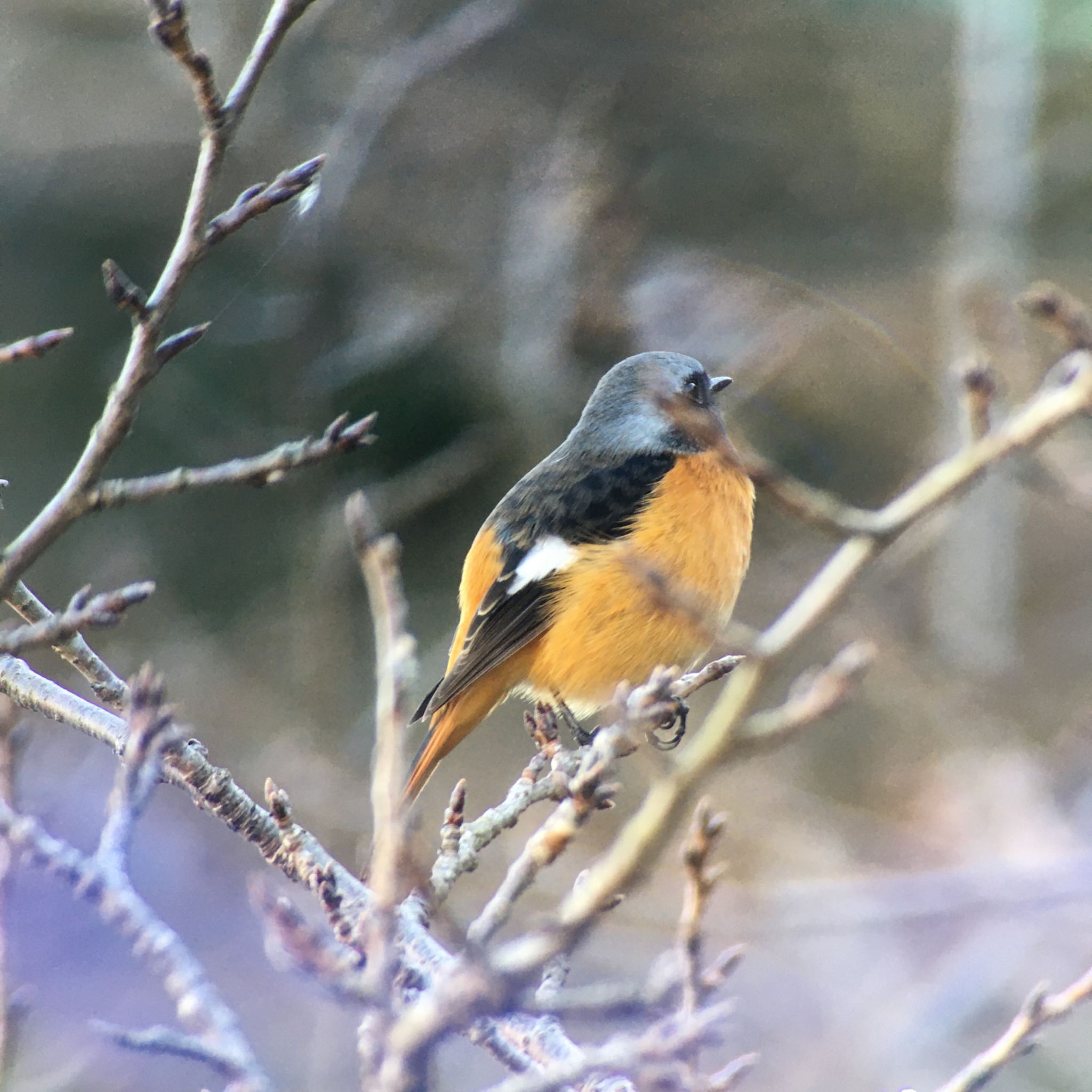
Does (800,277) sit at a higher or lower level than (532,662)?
higher

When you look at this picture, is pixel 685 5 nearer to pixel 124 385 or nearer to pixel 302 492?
pixel 302 492

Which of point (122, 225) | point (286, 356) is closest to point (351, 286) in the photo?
point (286, 356)

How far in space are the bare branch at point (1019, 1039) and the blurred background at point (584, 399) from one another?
2.31 m

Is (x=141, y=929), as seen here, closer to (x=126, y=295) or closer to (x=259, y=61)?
(x=126, y=295)

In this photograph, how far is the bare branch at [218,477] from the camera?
1.46 m

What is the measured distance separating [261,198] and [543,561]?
6.43ft

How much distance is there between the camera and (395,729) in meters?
0.95

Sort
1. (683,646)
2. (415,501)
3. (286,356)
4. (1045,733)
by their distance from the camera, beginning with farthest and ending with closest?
(1045,733), (286,356), (415,501), (683,646)

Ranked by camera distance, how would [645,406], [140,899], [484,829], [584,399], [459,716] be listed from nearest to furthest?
[140,899] < [484,829] < [459,716] < [645,406] < [584,399]

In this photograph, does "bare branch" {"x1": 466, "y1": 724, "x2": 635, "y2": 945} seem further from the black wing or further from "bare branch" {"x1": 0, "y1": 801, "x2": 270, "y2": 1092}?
the black wing

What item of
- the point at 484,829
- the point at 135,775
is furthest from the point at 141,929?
the point at 484,829

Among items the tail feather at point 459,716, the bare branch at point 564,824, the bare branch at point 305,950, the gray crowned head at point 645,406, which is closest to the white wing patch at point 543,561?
the tail feather at point 459,716

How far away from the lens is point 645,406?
3.71 metres

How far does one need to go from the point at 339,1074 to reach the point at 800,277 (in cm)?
630
